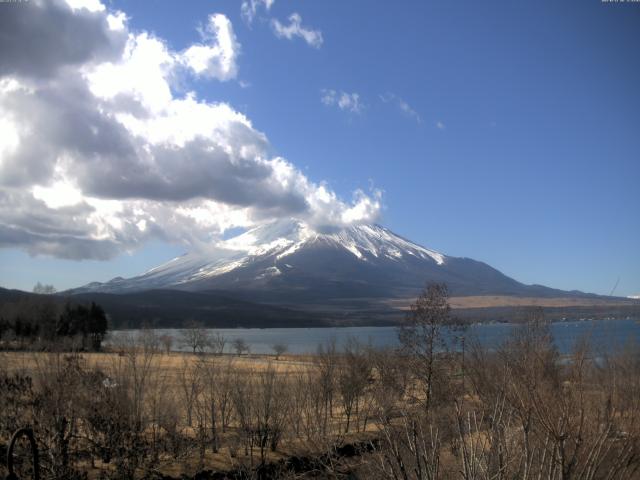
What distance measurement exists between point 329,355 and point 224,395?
532 inches

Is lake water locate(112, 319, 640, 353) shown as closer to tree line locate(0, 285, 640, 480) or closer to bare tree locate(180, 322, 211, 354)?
tree line locate(0, 285, 640, 480)

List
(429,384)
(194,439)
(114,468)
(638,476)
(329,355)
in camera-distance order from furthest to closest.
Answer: (329,355) → (429,384) → (194,439) → (114,468) → (638,476)

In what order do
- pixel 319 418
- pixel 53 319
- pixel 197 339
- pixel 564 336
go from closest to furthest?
pixel 319 418
pixel 564 336
pixel 53 319
pixel 197 339

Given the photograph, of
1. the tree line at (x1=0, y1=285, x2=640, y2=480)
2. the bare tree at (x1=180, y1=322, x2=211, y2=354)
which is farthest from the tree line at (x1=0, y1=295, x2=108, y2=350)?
the tree line at (x1=0, y1=285, x2=640, y2=480)

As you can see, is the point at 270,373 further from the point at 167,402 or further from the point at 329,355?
the point at 329,355

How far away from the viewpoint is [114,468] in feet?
60.7

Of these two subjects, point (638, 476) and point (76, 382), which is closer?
point (638, 476)

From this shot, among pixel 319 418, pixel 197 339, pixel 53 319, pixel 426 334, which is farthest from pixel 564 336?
pixel 53 319

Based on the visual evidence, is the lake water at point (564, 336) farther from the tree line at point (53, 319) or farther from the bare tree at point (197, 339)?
the tree line at point (53, 319)

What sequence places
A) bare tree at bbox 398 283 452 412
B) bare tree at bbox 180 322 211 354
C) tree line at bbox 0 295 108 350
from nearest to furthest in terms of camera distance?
bare tree at bbox 398 283 452 412
tree line at bbox 0 295 108 350
bare tree at bbox 180 322 211 354

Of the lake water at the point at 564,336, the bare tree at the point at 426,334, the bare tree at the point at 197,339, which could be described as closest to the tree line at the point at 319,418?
the bare tree at the point at 426,334

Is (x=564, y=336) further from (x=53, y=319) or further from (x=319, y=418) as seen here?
(x=53, y=319)

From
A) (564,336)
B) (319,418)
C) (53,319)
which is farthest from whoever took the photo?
(53,319)

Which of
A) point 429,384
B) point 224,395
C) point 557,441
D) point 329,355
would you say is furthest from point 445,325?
point 557,441
